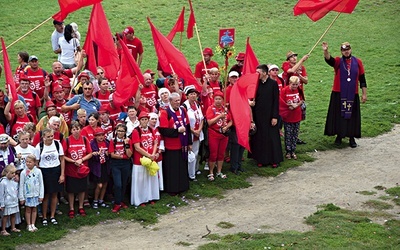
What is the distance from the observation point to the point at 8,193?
39.8 ft

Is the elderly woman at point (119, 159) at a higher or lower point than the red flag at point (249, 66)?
lower

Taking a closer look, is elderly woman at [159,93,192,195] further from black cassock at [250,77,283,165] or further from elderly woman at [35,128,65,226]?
elderly woman at [35,128,65,226]

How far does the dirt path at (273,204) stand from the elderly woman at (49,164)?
31.5 inches

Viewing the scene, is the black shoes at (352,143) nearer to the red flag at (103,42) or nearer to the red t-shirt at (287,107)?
the red t-shirt at (287,107)

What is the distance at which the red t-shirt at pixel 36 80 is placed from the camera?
51.7ft

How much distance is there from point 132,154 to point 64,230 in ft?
6.50

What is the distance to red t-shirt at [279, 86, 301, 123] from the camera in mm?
16375

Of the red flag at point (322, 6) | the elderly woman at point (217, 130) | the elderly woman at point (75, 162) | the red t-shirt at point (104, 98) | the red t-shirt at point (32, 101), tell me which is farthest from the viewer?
the red flag at point (322, 6)

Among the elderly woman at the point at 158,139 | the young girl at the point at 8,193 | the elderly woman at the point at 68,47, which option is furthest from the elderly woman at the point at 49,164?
the elderly woman at the point at 68,47

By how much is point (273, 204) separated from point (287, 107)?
3.14m

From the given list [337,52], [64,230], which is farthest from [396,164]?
[337,52]

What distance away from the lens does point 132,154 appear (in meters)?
13.8

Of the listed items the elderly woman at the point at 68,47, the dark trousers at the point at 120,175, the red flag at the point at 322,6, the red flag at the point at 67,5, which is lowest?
the dark trousers at the point at 120,175

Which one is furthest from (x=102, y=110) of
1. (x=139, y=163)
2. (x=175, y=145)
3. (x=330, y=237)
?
(x=330, y=237)
